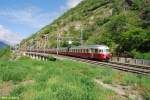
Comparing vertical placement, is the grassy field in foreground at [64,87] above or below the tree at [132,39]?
below

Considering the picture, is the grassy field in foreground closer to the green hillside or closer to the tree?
the tree

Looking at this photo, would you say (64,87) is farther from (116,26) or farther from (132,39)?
(116,26)

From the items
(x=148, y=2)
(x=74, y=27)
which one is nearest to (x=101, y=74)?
(x=148, y=2)

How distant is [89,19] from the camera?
12500 cm

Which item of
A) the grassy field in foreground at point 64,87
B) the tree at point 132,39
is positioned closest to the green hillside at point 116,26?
the tree at point 132,39

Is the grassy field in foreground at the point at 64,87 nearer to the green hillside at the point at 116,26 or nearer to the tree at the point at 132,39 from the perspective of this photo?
the tree at the point at 132,39

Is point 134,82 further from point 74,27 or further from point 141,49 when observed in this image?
point 74,27

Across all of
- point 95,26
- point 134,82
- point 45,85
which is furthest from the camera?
point 95,26

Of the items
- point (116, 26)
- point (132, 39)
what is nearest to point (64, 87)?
point (132, 39)

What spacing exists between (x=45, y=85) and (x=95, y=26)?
94.4m

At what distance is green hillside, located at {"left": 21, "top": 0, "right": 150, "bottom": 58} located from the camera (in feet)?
207

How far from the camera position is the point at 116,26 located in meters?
80.4

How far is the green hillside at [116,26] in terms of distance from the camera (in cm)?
6315

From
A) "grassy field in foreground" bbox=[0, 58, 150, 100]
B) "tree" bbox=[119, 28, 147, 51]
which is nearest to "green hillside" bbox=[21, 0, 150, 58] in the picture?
"tree" bbox=[119, 28, 147, 51]
